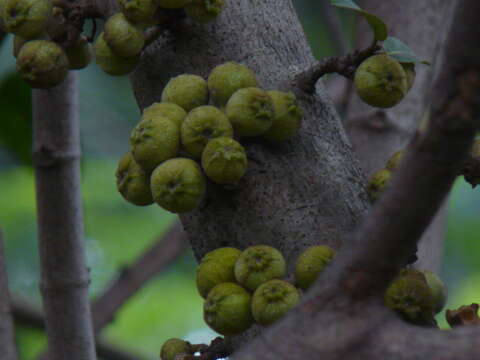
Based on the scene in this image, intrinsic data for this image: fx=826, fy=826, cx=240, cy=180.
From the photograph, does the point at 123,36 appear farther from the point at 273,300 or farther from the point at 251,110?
the point at 273,300

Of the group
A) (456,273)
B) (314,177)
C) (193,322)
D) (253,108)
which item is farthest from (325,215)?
(193,322)

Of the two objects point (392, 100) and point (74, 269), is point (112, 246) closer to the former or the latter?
point (74, 269)

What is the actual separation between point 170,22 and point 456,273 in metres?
3.86

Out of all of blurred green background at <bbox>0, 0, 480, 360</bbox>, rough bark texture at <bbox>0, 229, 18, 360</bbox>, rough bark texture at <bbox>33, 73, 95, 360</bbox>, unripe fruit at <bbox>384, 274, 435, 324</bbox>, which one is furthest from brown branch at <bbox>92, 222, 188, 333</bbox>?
unripe fruit at <bbox>384, 274, 435, 324</bbox>

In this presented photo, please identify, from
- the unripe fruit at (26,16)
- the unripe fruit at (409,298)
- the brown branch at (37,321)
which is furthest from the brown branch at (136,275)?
the unripe fruit at (409,298)

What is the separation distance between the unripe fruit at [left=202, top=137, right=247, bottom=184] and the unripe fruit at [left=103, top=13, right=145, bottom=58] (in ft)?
0.77

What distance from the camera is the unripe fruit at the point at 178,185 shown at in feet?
3.67

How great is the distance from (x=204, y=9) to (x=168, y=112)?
181mm

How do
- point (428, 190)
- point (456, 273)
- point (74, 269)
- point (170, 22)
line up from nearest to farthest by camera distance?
point (428, 190)
point (170, 22)
point (74, 269)
point (456, 273)

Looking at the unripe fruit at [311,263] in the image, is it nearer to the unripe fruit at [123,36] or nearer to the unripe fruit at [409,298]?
the unripe fruit at [409,298]

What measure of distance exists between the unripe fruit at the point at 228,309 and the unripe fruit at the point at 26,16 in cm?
50

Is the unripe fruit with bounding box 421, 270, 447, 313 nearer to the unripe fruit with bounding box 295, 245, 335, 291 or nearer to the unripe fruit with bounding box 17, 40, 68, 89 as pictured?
the unripe fruit with bounding box 295, 245, 335, 291

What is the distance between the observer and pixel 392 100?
1195 mm

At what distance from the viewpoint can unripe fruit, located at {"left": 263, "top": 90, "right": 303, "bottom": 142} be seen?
1.19m
